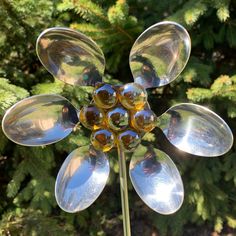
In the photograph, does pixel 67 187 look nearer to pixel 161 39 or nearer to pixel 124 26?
pixel 161 39

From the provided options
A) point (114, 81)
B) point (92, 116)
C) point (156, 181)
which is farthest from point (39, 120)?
point (114, 81)

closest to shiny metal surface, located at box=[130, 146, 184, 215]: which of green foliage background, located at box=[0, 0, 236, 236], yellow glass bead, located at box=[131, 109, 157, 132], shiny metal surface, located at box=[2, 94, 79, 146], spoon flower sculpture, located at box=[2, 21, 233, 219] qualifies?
spoon flower sculpture, located at box=[2, 21, 233, 219]

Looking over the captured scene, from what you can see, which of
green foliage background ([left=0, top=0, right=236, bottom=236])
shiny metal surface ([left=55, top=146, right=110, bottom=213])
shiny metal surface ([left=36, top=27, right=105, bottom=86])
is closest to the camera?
shiny metal surface ([left=36, top=27, right=105, bottom=86])

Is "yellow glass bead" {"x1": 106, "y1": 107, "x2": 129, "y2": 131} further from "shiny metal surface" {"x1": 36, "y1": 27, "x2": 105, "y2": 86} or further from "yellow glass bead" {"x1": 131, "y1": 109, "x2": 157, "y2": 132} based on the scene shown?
"shiny metal surface" {"x1": 36, "y1": 27, "x2": 105, "y2": 86}

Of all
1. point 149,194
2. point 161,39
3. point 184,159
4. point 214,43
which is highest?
point 161,39

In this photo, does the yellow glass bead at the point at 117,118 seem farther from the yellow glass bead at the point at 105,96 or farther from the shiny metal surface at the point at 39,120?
the shiny metal surface at the point at 39,120

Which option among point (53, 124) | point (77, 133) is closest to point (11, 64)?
point (77, 133)

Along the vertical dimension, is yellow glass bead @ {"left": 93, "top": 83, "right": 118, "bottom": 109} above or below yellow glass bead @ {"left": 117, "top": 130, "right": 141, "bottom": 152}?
above
